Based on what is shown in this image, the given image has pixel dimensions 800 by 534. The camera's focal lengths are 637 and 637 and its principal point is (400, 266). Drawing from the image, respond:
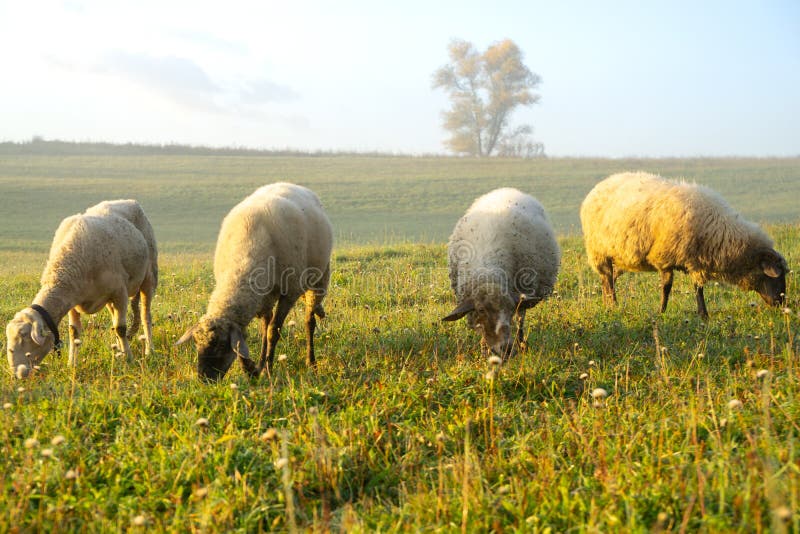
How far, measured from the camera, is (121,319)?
7121mm

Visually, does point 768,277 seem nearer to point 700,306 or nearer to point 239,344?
point 700,306

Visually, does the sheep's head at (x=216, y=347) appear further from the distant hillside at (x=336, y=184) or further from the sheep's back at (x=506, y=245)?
the distant hillside at (x=336, y=184)

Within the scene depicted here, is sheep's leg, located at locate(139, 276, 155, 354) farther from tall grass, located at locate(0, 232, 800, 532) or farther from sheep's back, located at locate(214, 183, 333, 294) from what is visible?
sheep's back, located at locate(214, 183, 333, 294)

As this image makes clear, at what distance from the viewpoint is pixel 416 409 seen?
4.73 metres

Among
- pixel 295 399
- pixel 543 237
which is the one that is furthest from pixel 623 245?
pixel 295 399

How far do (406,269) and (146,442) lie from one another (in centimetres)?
861

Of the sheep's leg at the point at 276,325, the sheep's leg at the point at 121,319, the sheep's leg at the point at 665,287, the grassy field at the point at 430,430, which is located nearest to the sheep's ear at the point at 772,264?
the grassy field at the point at 430,430

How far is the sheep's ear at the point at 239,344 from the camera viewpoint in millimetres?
5484

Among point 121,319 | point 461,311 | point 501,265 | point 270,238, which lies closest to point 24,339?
point 121,319

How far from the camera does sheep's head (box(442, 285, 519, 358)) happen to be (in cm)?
605

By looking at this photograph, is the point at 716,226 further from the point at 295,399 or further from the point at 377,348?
the point at 295,399

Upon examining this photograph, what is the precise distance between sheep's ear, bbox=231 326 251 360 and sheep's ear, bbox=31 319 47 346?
189 cm

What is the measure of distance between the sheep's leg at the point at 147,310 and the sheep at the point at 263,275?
1516 mm

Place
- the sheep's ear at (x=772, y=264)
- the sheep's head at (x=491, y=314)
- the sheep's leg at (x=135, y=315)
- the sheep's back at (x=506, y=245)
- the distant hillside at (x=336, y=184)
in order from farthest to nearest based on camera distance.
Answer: the distant hillside at (x=336, y=184) → the sheep's ear at (x=772, y=264) → the sheep's leg at (x=135, y=315) → the sheep's back at (x=506, y=245) → the sheep's head at (x=491, y=314)
